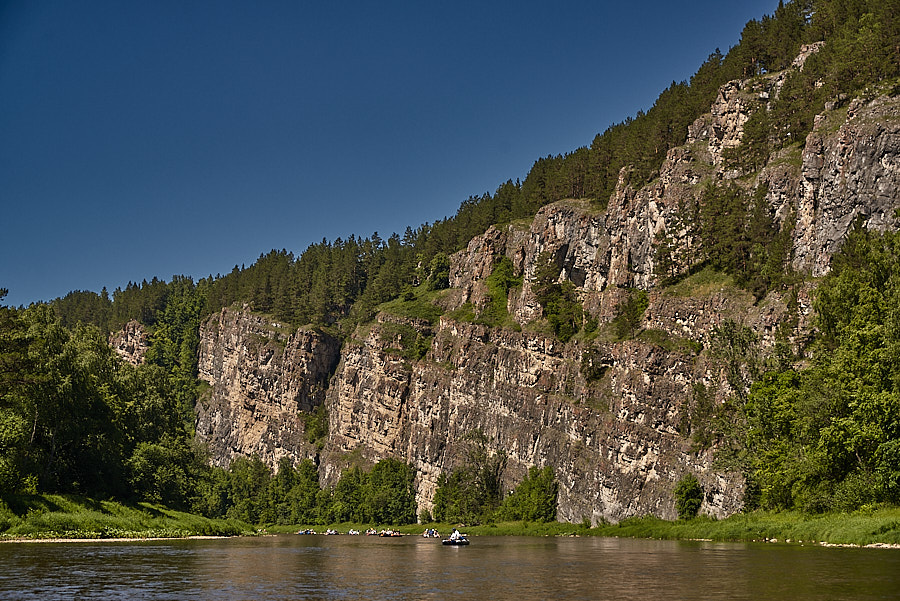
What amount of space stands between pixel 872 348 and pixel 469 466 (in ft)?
383

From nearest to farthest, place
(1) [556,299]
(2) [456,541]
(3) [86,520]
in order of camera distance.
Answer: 1. (3) [86,520]
2. (2) [456,541]
3. (1) [556,299]

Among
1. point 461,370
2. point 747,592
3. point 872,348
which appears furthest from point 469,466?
point 747,592

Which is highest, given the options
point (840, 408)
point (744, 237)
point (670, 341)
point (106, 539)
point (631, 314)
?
point (744, 237)

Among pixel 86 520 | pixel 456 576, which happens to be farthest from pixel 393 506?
pixel 456 576

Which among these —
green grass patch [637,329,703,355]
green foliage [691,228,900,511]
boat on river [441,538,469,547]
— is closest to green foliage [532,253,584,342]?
green grass patch [637,329,703,355]

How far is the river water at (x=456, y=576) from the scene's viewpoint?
39000mm

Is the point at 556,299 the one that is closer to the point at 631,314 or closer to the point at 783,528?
the point at 631,314

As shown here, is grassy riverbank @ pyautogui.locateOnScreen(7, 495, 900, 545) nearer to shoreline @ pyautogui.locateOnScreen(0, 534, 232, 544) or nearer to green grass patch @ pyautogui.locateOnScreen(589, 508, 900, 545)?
green grass patch @ pyautogui.locateOnScreen(589, 508, 900, 545)

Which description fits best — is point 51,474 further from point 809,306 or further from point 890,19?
point 890,19

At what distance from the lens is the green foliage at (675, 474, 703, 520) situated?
120m

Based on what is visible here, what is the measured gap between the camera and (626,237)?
6555 inches

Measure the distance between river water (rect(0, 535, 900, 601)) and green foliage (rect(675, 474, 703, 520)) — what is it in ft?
166

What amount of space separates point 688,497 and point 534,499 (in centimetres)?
4372

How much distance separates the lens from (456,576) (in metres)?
52.7
